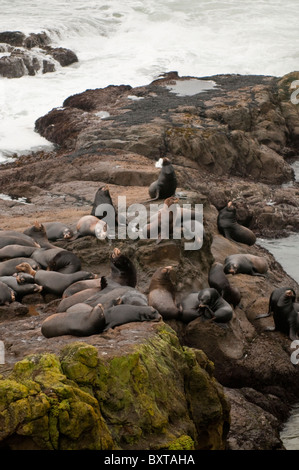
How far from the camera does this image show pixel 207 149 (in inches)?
798

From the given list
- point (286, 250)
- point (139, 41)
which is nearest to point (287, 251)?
point (286, 250)

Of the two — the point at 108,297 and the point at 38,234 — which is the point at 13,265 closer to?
the point at 38,234

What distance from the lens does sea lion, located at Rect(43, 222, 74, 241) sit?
12.3 meters

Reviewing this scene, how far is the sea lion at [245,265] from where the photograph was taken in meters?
13.0

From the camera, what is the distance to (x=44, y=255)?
11.1 metres

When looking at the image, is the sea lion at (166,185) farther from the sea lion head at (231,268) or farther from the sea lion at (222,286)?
the sea lion at (222,286)

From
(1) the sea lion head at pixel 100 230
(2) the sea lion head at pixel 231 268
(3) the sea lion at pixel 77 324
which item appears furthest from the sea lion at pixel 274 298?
(3) the sea lion at pixel 77 324

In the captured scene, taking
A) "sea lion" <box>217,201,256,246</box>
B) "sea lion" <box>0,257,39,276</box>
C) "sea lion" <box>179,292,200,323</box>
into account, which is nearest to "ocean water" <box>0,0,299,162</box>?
"sea lion" <box>217,201,256,246</box>

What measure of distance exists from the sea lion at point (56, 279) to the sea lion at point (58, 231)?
1949 mm

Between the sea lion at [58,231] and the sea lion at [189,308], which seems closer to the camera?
the sea lion at [189,308]

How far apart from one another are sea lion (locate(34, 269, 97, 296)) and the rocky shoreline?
8.3 inches

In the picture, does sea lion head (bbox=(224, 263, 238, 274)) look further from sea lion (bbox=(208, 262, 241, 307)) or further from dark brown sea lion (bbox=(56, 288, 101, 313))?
dark brown sea lion (bbox=(56, 288, 101, 313))
